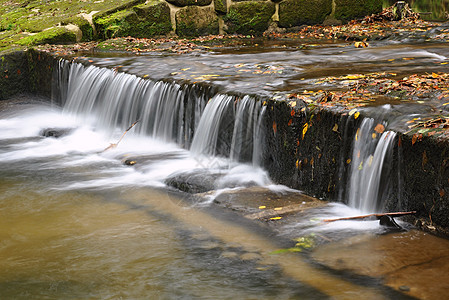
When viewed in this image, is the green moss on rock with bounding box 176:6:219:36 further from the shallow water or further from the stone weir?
the shallow water

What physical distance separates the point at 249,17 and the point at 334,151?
25.3 feet

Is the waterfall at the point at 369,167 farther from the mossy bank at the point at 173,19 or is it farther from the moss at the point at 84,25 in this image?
the moss at the point at 84,25

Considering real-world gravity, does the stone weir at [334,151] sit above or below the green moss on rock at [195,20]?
below

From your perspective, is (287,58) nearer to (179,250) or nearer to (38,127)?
(38,127)

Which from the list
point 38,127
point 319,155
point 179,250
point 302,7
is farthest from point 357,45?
point 179,250

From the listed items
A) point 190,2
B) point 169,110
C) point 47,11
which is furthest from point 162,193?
point 47,11

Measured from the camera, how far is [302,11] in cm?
1229

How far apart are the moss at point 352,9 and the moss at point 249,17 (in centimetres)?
143

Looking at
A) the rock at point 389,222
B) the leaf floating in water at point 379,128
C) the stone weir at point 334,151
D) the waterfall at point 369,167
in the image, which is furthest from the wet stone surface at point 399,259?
the leaf floating in water at point 379,128

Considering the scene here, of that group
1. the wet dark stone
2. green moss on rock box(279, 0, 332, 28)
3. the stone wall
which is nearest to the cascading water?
the wet dark stone

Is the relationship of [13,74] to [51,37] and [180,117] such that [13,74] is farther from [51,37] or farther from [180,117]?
[180,117]

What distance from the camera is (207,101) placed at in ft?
22.4

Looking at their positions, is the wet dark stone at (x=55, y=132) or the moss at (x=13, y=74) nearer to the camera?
the wet dark stone at (x=55, y=132)

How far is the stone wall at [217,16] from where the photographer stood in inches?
468
